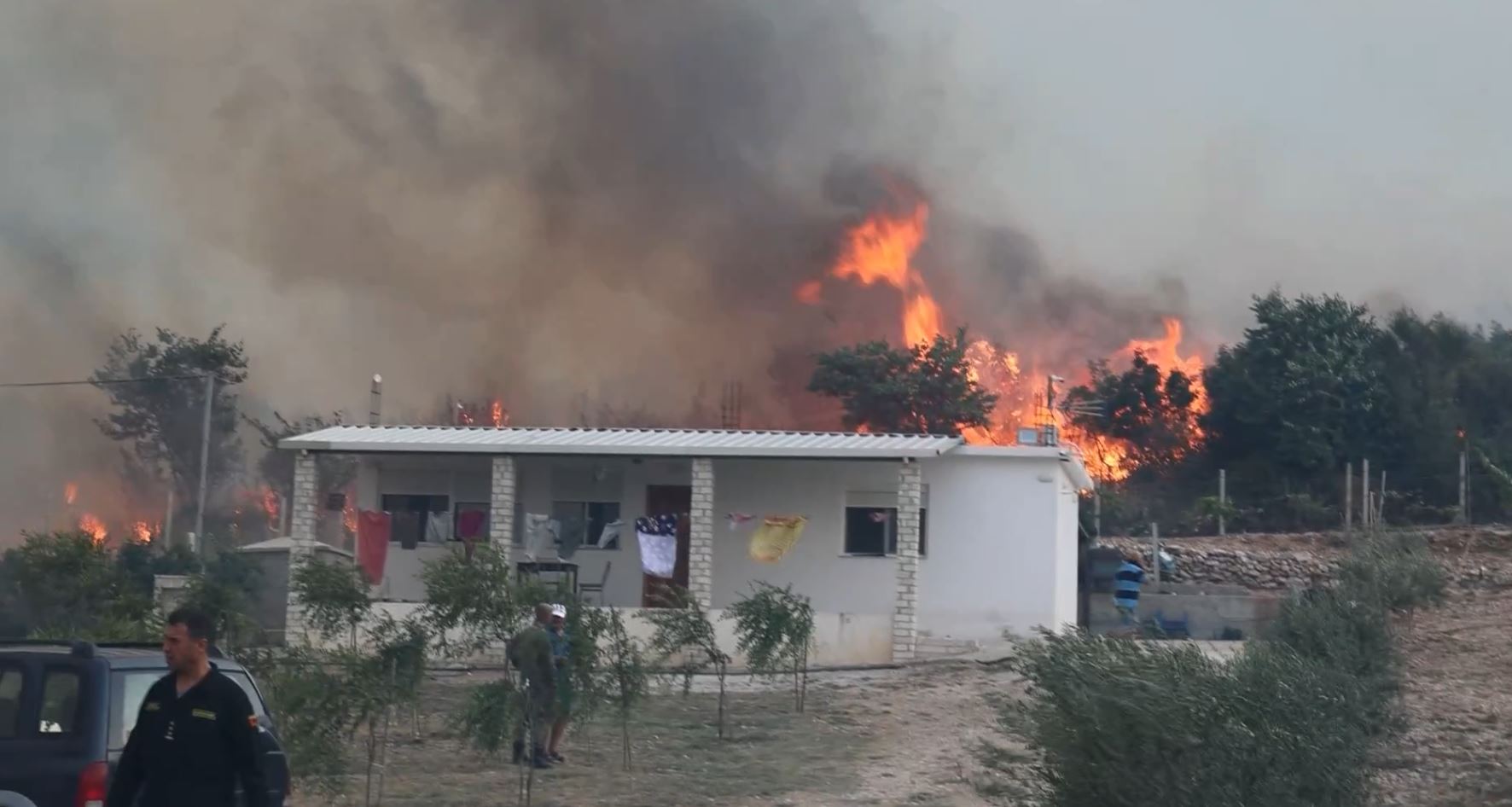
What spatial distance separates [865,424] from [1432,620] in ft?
A: 78.3

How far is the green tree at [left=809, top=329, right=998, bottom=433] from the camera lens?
39219mm

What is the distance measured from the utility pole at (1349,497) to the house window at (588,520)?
526 inches

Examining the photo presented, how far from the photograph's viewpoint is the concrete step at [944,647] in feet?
72.5

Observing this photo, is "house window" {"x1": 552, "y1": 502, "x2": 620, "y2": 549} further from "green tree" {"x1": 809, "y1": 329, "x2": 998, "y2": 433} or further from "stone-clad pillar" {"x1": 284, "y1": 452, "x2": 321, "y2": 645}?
"green tree" {"x1": 809, "y1": 329, "x2": 998, "y2": 433}

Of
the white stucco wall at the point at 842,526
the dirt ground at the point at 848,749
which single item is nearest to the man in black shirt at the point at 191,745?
the dirt ground at the point at 848,749

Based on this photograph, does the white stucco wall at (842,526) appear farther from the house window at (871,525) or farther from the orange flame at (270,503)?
the orange flame at (270,503)

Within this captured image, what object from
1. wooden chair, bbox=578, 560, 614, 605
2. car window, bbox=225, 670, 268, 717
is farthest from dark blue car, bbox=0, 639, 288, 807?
wooden chair, bbox=578, 560, 614, 605

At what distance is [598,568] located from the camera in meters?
24.8

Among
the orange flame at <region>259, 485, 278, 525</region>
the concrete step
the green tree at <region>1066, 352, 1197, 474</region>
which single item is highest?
the green tree at <region>1066, 352, 1197, 474</region>

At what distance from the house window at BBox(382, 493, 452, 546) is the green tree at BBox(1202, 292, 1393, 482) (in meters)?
22.2

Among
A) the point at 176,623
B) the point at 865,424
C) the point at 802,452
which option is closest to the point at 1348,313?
the point at 865,424

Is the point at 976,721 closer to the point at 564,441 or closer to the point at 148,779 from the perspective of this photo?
the point at 564,441

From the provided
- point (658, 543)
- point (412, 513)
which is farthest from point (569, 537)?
point (412, 513)

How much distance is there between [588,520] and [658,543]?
2.42m
